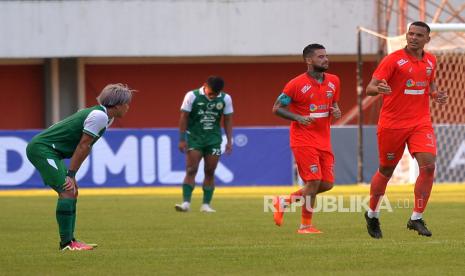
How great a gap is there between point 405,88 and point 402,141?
1.81 feet

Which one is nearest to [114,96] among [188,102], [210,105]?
[188,102]

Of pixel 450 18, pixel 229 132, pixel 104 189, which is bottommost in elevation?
pixel 104 189

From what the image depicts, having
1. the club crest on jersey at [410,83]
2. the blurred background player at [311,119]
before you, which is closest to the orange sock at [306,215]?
the blurred background player at [311,119]

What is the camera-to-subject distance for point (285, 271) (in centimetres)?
902

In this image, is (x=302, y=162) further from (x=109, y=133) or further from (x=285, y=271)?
(x=109, y=133)

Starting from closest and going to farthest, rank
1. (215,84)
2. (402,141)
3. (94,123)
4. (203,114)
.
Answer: (94,123) < (402,141) < (215,84) < (203,114)

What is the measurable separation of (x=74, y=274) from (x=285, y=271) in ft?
5.44

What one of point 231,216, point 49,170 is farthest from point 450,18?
point 49,170

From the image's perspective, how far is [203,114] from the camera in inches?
677

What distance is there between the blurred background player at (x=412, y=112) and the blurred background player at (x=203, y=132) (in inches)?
214

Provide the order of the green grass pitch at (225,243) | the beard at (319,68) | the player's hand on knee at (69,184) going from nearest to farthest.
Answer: the green grass pitch at (225,243) < the player's hand on knee at (69,184) < the beard at (319,68)

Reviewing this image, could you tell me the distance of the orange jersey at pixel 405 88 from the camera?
38.5 feet

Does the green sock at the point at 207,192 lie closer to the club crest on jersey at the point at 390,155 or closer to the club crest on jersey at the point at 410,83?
the club crest on jersey at the point at 390,155

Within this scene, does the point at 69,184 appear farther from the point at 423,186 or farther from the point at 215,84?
Answer: the point at 215,84
